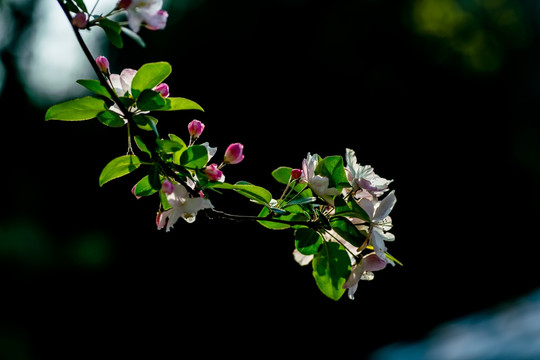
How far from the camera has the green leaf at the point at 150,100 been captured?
600 mm

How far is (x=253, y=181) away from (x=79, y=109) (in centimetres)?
407

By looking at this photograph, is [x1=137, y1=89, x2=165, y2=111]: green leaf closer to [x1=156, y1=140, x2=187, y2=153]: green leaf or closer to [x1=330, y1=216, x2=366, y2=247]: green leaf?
[x1=156, y1=140, x2=187, y2=153]: green leaf

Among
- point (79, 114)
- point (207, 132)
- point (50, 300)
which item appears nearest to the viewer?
point (79, 114)

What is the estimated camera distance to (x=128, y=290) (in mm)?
5133

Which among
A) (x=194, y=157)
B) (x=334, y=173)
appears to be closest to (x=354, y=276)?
(x=334, y=173)

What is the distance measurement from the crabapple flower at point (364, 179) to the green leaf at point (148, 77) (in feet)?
0.77

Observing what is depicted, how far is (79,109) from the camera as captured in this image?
61 centimetres

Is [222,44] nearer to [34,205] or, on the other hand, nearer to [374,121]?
[374,121]

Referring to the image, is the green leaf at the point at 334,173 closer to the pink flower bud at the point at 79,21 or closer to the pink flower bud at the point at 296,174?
the pink flower bud at the point at 296,174

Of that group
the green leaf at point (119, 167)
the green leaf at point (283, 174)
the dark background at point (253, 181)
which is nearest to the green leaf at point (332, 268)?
the green leaf at point (283, 174)

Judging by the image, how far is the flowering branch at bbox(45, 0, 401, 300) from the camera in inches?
23.5

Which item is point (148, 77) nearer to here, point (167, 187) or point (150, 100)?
point (150, 100)

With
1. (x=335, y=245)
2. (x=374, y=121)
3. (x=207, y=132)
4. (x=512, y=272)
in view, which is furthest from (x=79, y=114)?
(x=512, y=272)

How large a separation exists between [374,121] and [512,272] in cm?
244
